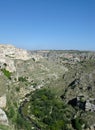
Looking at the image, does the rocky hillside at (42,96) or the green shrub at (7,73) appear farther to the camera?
the green shrub at (7,73)

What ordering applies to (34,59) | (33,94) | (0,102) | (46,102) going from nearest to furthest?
1. (0,102)
2. (46,102)
3. (33,94)
4. (34,59)

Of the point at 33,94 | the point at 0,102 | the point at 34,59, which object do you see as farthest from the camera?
the point at 34,59

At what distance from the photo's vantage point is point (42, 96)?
116 m

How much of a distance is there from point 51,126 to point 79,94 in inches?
1249

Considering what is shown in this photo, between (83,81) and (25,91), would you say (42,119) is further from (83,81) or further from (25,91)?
(83,81)

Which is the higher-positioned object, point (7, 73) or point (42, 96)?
point (7, 73)

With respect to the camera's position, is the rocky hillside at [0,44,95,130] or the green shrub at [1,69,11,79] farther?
the green shrub at [1,69,11,79]

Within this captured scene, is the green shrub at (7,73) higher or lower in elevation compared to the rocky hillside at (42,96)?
higher

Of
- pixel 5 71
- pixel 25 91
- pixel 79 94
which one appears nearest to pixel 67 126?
pixel 79 94

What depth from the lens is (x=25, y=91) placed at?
123 m

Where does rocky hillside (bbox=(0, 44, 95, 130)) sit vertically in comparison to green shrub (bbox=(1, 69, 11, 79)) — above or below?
below

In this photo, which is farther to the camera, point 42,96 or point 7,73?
point 7,73

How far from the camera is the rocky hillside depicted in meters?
86.1

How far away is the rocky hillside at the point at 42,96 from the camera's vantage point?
86125mm
